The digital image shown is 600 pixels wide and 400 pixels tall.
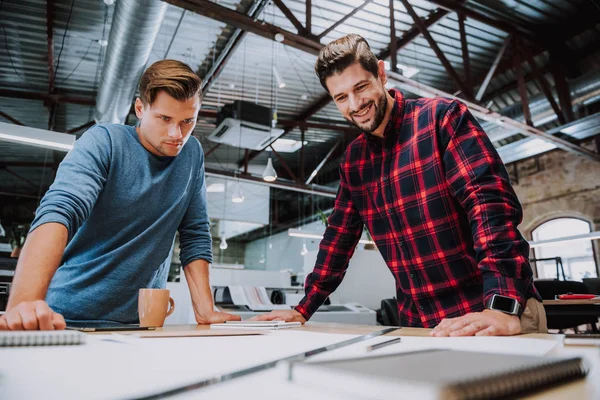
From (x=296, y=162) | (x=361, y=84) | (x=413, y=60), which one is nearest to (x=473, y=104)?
(x=413, y=60)

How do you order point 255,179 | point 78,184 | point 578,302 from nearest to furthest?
1. point 78,184
2. point 578,302
3. point 255,179

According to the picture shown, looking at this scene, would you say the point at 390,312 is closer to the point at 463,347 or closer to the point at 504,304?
the point at 504,304

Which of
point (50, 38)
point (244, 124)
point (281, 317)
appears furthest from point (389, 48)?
point (281, 317)

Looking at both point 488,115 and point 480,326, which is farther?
point 488,115

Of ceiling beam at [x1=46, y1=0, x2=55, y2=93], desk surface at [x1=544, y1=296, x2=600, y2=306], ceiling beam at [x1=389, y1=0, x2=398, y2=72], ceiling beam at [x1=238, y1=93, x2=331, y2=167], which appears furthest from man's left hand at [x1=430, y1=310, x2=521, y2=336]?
ceiling beam at [x1=238, y1=93, x2=331, y2=167]

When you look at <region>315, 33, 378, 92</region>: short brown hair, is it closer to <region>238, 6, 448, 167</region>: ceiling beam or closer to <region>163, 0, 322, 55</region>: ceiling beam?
<region>163, 0, 322, 55</region>: ceiling beam

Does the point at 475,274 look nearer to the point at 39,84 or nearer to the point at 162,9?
the point at 162,9

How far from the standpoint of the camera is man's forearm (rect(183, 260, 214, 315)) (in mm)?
1468

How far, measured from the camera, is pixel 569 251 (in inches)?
377

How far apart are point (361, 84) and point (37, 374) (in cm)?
122

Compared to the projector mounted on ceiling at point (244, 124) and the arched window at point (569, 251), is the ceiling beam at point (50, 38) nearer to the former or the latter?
the projector mounted on ceiling at point (244, 124)

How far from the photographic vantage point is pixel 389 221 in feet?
4.72

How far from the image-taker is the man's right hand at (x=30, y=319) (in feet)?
2.61

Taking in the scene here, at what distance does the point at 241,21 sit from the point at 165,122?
3316 millimetres
